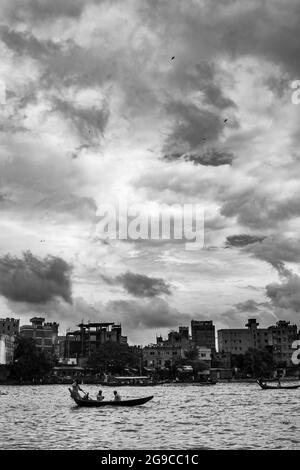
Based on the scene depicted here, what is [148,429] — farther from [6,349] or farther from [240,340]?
[240,340]

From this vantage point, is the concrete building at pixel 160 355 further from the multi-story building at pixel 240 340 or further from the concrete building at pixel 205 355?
the multi-story building at pixel 240 340

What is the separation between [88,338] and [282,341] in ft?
224

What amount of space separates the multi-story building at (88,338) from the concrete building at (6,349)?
2479 centimetres

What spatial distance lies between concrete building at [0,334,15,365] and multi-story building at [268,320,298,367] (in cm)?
8624

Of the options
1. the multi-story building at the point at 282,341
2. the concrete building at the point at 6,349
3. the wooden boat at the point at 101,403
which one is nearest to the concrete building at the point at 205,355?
the multi-story building at the point at 282,341

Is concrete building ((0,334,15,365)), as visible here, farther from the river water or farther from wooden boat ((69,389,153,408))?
the river water

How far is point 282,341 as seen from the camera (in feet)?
616

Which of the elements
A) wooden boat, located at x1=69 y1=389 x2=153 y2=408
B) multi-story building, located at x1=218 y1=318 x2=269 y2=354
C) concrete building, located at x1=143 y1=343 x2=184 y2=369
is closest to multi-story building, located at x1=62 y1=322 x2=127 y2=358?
concrete building, located at x1=143 y1=343 x2=184 y2=369

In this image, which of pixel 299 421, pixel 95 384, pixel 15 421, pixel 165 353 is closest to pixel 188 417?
pixel 299 421

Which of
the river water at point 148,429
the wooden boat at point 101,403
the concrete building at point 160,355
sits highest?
the concrete building at point 160,355

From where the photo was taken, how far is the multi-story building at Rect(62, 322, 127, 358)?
192 meters

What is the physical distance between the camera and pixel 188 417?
47.6m

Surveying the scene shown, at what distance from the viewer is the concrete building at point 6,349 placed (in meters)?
164
